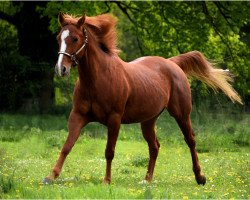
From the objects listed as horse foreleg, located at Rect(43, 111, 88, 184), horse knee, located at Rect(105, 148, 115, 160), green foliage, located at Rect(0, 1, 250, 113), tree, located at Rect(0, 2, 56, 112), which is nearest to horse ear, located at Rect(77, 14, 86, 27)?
horse foreleg, located at Rect(43, 111, 88, 184)

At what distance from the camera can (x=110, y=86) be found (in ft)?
31.0

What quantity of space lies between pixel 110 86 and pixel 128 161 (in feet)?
15.9

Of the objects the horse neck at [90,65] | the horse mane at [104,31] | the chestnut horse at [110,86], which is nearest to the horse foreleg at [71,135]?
the chestnut horse at [110,86]

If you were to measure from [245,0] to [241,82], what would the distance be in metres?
3.37

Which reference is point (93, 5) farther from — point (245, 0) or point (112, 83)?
point (112, 83)

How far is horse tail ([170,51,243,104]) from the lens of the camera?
12.2 m

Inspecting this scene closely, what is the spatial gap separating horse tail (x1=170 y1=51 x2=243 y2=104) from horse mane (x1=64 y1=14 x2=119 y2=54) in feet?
8.04

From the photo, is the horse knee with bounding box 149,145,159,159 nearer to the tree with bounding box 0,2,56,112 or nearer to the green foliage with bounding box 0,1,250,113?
the green foliage with bounding box 0,1,250,113

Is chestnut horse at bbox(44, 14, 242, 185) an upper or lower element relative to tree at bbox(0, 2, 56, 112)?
upper

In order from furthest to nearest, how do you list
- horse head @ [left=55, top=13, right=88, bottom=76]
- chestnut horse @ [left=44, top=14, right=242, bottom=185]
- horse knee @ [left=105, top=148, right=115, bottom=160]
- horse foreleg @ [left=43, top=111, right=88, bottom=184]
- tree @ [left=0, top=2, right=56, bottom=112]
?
tree @ [left=0, top=2, right=56, bottom=112], horse knee @ [left=105, top=148, right=115, bottom=160], chestnut horse @ [left=44, top=14, right=242, bottom=185], horse foreleg @ [left=43, top=111, right=88, bottom=184], horse head @ [left=55, top=13, right=88, bottom=76]

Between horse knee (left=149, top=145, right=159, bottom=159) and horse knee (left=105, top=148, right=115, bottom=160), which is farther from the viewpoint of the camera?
horse knee (left=149, top=145, right=159, bottom=159)

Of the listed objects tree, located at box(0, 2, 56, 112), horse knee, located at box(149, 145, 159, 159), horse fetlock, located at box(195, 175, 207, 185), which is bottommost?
tree, located at box(0, 2, 56, 112)

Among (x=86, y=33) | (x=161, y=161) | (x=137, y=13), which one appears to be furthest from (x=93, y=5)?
(x=86, y=33)

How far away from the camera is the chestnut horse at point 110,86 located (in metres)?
9.14
